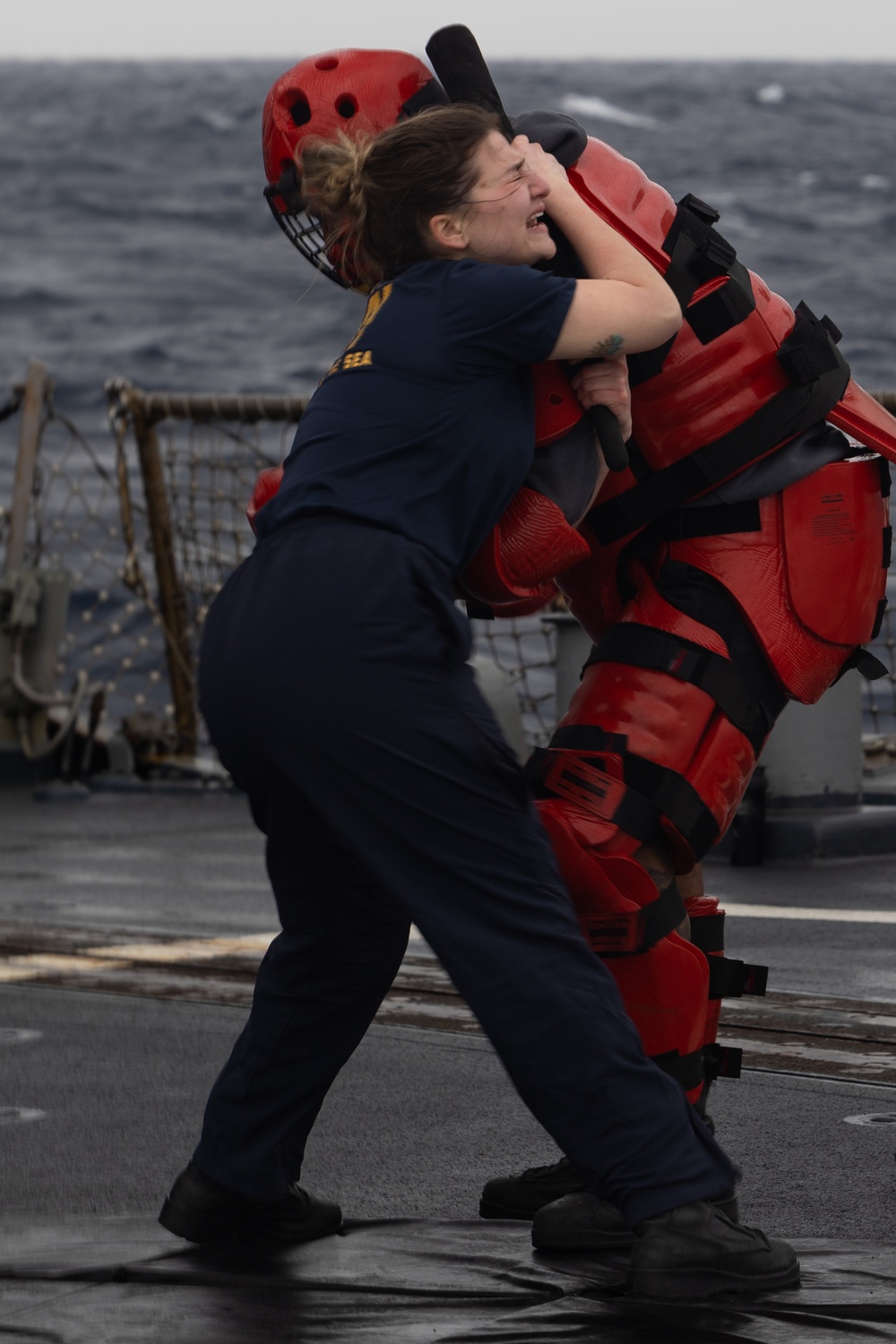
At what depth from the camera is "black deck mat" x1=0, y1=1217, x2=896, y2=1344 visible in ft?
6.80

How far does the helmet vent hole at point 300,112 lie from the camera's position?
2.63m

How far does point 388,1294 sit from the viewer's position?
2230 mm

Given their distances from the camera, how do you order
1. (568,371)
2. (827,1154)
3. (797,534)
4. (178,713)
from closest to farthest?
(568,371) < (797,534) < (827,1154) < (178,713)

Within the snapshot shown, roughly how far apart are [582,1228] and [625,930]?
0.35m

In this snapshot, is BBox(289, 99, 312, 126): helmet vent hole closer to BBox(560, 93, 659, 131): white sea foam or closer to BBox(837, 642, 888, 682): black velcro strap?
BBox(837, 642, 888, 682): black velcro strap

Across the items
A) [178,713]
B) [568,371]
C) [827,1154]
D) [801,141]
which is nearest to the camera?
[568,371]

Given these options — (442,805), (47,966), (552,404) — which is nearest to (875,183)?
(47,966)

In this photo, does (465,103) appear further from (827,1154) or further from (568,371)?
(827,1154)

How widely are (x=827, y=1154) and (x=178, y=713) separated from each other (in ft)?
20.1

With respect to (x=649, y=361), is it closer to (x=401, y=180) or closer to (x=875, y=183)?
(x=401, y=180)

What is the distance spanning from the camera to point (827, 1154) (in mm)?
2785

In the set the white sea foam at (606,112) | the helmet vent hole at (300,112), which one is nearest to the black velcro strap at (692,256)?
the helmet vent hole at (300,112)

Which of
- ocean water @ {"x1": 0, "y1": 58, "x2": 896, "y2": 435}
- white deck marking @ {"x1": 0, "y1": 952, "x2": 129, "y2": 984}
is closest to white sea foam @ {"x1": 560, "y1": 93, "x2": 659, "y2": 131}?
ocean water @ {"x1": 0, "y1": 58, "x2": 896, "y2": 435}

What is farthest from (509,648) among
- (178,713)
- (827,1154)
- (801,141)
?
(801,141)
